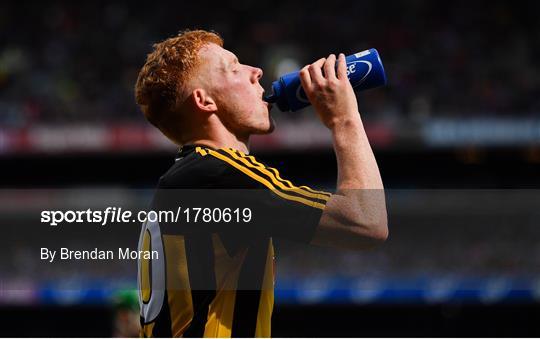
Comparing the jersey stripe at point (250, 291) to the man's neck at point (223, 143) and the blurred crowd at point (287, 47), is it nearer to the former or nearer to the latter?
the man's neck at point (223, 143)

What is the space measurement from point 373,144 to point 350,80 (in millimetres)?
11614

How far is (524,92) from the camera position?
15.1m

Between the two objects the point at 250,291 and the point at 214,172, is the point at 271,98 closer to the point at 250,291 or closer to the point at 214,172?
the point at 214,172

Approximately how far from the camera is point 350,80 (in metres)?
2.78

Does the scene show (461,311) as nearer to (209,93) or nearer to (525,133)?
(525,133)

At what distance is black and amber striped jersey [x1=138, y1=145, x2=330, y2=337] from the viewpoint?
2455mm

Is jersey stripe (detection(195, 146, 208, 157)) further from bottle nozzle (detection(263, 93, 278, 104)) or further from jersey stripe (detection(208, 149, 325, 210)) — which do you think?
bottle nozzle (detection(263, 93, 278, 104))

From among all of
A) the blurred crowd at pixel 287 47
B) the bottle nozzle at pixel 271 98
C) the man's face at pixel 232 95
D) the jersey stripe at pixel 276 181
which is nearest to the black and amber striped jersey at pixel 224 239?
the jersey stripe at pixel 276 181

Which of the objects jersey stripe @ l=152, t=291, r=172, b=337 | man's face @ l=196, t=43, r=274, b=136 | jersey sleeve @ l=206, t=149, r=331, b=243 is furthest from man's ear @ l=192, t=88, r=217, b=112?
jersey stripe @ l=152, t=291, r=172, b=337

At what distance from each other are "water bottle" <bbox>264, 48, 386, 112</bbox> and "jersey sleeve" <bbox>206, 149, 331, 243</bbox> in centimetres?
37

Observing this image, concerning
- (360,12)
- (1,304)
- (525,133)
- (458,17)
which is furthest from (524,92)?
(1,304)

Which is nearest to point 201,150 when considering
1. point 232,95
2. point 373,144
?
point 232,95

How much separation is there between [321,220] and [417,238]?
42.3ft

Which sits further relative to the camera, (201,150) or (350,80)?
(350,80)
